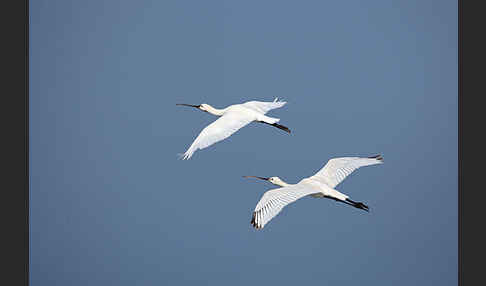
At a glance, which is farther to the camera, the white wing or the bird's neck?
Answer: the bird's neck

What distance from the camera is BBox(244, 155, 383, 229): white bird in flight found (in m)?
4.41

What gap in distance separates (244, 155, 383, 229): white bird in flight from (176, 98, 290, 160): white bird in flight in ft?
1.58

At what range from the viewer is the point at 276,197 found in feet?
14.6

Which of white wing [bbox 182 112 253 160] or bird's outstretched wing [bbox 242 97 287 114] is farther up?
bird's outstretched wing [bbox 242 97 287 114]

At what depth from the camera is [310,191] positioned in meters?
4.77

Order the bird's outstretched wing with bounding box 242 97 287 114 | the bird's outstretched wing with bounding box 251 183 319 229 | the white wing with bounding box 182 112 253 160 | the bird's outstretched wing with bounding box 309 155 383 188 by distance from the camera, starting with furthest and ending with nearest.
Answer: the bird's outstretched wing with bounding box 242 97 287 114 < the bird's outstretched wing with bounding box 309 155 383 188 < the white wing with bounding box 182 112 253 160 < the bird's outstretched wing with bounding box 251 183 319 229

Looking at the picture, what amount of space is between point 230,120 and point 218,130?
207 mm

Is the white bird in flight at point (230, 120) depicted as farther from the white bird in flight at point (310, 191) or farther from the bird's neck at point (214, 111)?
the white bird in flight at point (310, 191)

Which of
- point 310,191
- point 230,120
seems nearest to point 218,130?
point 230,120

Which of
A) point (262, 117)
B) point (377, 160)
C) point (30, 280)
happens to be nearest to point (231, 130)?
point (262, 117)

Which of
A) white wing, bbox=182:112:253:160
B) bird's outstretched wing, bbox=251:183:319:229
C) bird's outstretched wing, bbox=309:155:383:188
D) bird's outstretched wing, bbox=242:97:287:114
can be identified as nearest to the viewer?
bird's outstretched wing, bbox=251:183:319:229

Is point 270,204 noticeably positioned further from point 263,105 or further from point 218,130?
point 263,105

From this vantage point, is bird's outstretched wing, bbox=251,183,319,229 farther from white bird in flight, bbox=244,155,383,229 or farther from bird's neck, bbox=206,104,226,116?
bird's neck, bbox=206,104,226,116

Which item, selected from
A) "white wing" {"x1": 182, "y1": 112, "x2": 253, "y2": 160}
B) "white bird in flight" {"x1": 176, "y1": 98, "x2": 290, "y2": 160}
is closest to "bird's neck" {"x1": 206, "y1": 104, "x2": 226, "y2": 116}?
"white bird in flight" {"x1": 176, "y1": 98, "x2": 290, "y2": 160}
